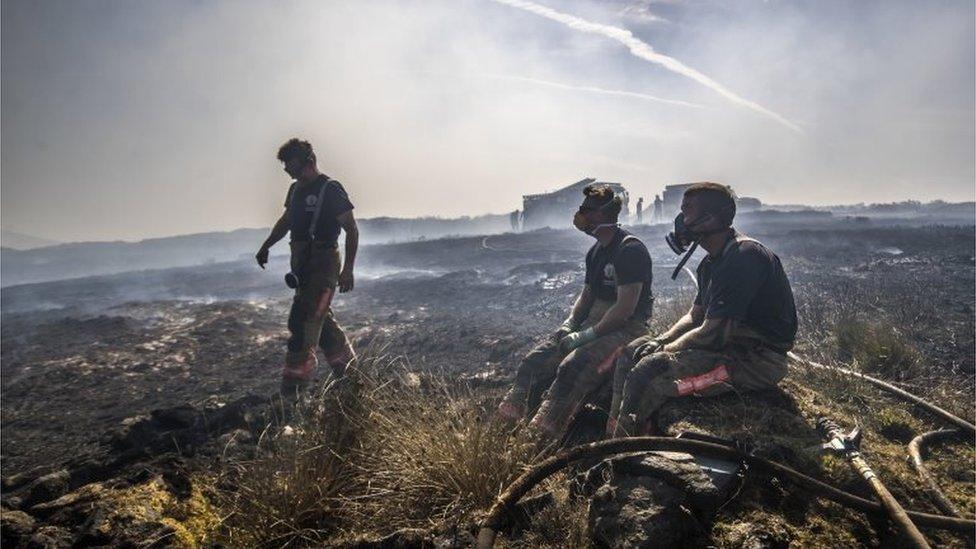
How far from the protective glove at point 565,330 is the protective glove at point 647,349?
0.82 meters

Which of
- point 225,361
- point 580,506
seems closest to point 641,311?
point 580,506

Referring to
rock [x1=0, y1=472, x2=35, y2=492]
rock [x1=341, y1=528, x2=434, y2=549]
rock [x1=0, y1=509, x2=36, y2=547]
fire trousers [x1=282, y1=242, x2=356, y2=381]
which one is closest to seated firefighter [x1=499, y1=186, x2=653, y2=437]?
rock [x1=341, y1=528, x2=434, y2=549]

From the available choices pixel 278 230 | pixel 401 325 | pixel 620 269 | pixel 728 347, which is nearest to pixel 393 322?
pixel 401 325

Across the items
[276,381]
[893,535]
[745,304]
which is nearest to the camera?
[893,535]

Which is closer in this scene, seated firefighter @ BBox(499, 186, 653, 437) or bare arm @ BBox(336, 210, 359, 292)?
seated firefighter @ BBox(499, 186, 653, 437)

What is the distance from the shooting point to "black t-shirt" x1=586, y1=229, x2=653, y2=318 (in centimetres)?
404

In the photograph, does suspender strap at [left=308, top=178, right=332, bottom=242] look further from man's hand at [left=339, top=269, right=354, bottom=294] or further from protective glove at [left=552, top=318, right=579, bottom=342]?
protective glove at [left=552, top=318, right=579, bottom=342]

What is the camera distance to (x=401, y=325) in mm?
11125

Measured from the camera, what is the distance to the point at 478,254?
2172 cm

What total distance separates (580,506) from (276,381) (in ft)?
21.6

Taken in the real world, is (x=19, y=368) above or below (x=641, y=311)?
below

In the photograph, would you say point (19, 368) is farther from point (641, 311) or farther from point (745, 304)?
point (745, 304)

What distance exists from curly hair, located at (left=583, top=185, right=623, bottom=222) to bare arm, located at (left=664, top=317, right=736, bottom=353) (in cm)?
145

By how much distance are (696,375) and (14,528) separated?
4162 mm
